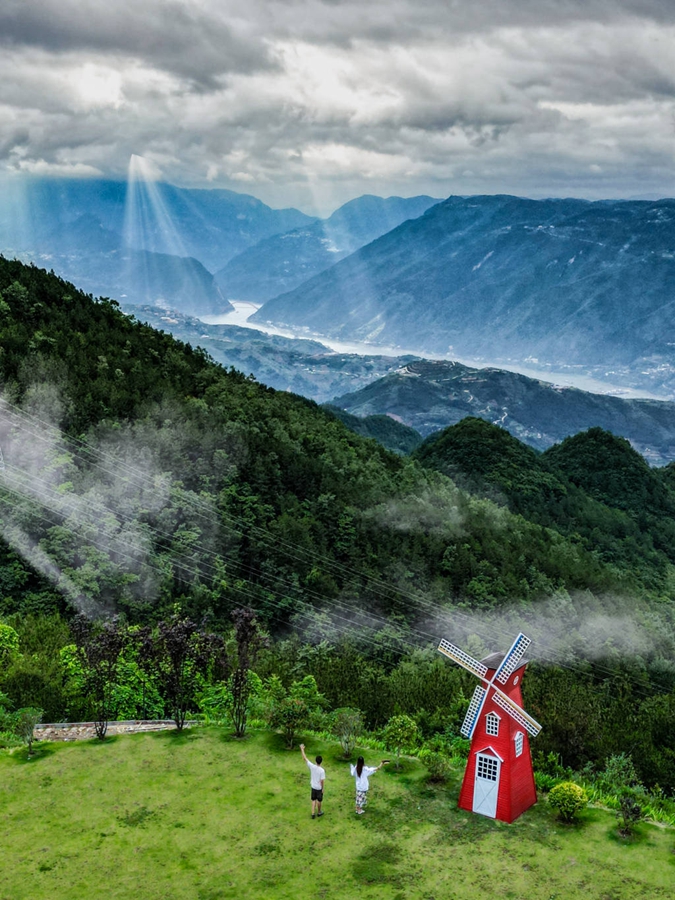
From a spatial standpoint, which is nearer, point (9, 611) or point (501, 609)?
point (9, 611)

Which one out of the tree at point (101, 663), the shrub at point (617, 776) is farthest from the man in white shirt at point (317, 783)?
the shrub at point (617, 776)

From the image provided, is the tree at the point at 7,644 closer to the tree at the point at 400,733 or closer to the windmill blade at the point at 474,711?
the tree at the point at 400,733

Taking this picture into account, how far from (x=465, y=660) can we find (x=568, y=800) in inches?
181

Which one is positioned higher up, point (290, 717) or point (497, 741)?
point (497, 741)

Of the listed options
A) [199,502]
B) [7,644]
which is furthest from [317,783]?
[199,502]

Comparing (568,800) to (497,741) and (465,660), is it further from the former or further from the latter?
(465,660)

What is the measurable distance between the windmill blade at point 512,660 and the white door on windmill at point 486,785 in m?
2.21

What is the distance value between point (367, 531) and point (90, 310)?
3400cm

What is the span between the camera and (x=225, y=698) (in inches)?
1232

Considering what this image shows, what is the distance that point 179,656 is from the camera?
27.5 metres

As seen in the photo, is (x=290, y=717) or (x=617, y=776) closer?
(x=617, y=776)

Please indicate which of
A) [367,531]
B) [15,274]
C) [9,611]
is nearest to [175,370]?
[15,274]

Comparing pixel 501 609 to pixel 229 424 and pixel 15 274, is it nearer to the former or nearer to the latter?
pixel 229 424

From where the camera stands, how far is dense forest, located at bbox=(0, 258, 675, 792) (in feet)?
126
